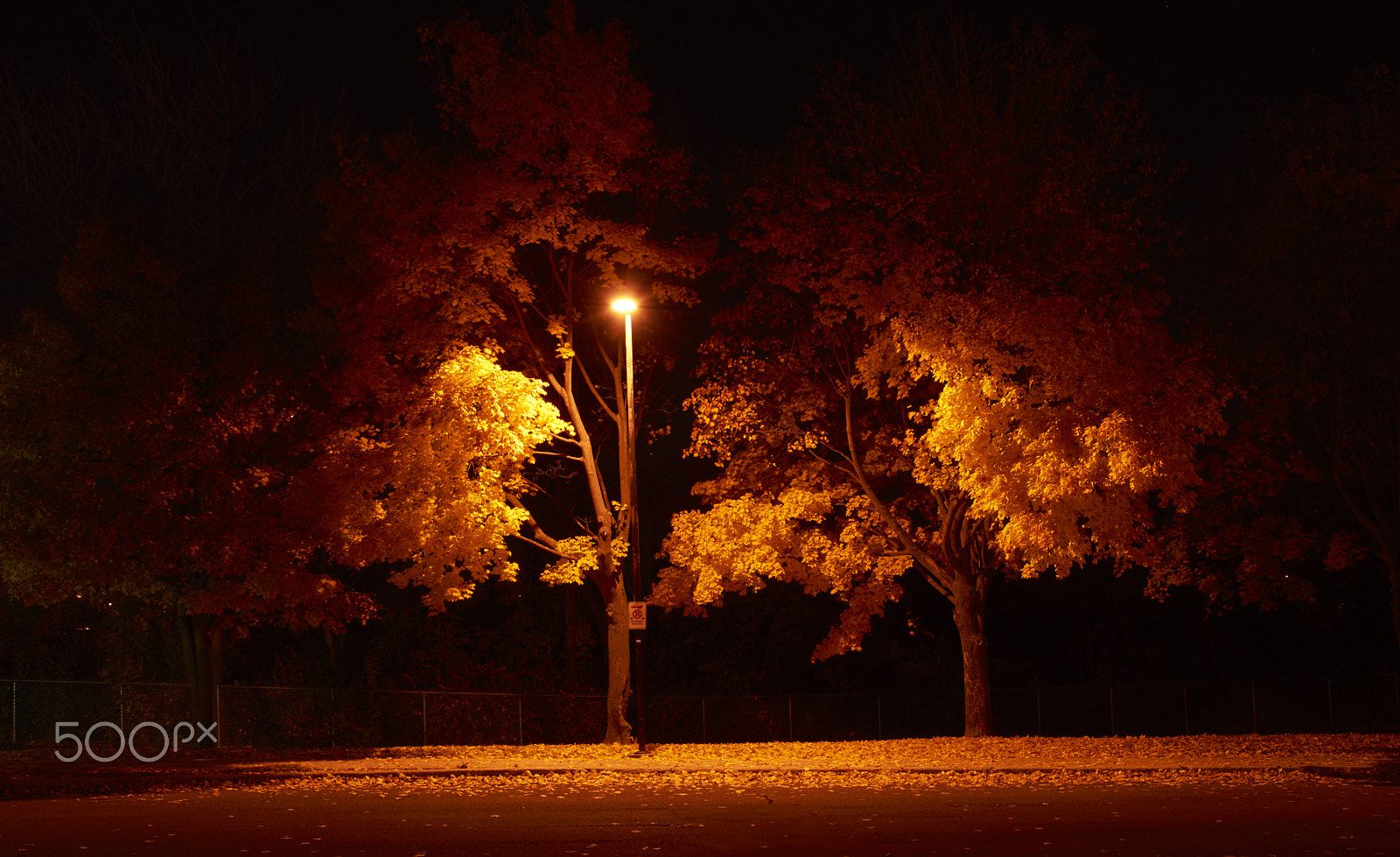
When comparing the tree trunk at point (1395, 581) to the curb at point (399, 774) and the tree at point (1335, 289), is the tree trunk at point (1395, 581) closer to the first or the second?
the tree at point (1335, 289)

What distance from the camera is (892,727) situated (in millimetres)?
37625

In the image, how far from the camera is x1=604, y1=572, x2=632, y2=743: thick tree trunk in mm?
25375

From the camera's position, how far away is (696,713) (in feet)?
120

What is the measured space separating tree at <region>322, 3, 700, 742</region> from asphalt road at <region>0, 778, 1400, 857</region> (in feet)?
27.3

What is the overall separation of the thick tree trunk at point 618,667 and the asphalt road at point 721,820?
7.99m

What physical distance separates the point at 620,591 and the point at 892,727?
1483 cm

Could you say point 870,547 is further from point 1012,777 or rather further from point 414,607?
point 414,607

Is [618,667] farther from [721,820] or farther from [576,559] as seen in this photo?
[721,820]

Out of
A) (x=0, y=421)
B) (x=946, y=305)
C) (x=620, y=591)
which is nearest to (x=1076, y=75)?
(x=946, y=305)

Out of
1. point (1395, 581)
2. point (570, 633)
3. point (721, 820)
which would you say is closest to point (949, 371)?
point (721, 820)

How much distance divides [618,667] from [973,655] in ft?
22.8

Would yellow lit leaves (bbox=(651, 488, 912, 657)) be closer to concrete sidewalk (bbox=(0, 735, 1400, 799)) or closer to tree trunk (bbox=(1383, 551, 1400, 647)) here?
concrete sidewalk (bbox=(0, 735, 1400, 799))

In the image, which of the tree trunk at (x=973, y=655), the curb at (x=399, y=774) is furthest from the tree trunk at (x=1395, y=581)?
the curb at (x=399, y=774)

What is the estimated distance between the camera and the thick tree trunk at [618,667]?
25375 mm
